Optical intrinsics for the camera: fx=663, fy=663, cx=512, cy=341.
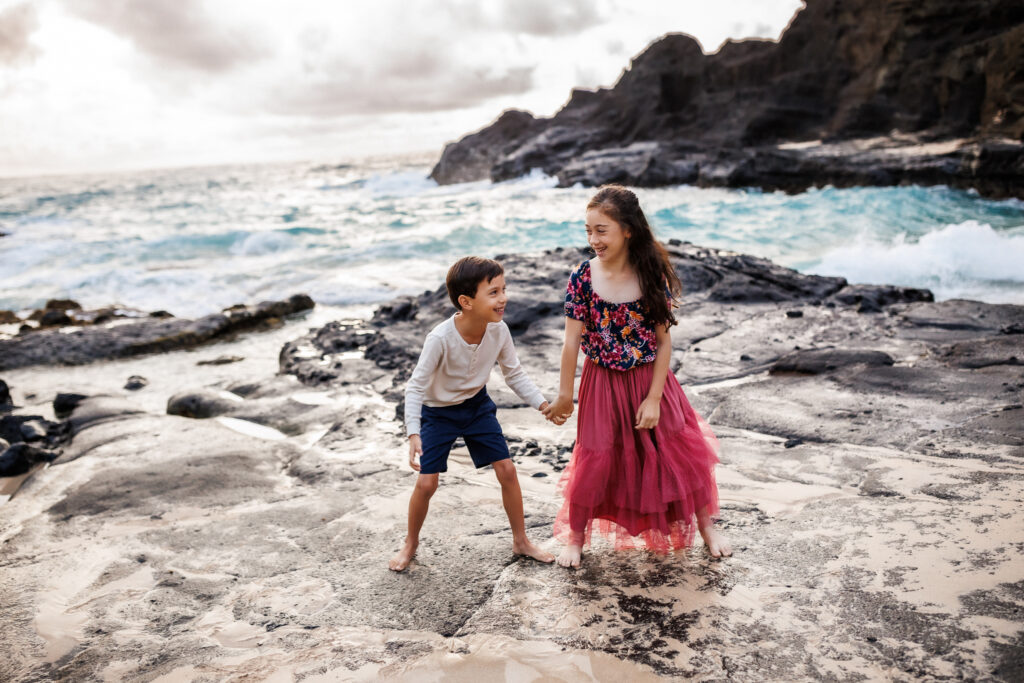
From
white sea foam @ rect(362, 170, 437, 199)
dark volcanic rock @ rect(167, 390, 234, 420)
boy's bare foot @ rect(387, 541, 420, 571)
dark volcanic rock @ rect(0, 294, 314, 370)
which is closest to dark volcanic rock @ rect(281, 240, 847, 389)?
dark volcanic rock @ rect(167, 390, 234, 420)

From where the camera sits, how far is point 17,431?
5527 millimetres

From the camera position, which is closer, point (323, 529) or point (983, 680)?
point (983, 680)

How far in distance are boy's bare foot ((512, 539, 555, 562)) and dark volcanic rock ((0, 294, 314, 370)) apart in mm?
7417

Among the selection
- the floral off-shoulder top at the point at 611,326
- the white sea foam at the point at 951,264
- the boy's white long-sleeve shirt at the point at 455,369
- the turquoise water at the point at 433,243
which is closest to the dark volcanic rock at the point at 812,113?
the turquoise water at the point at 433,243

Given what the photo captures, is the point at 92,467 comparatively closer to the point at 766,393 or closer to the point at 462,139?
the point at 766,393

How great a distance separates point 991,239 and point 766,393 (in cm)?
811

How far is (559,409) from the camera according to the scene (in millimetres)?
2871

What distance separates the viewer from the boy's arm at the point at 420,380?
2838mm

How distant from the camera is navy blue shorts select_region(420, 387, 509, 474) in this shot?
9.66ft

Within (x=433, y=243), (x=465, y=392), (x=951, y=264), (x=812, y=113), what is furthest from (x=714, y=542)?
(x=812, y=113)

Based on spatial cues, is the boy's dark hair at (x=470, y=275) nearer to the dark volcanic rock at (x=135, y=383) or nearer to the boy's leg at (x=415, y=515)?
the boy's leg at (x=415, y=515)

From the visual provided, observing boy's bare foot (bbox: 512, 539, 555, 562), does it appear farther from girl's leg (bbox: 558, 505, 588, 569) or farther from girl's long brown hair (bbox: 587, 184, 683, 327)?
girl's long brown hair (bbox: 587, 184, 683, 327)

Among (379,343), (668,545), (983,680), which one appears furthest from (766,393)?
(379,343)

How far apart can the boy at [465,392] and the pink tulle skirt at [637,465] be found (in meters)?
0.26
